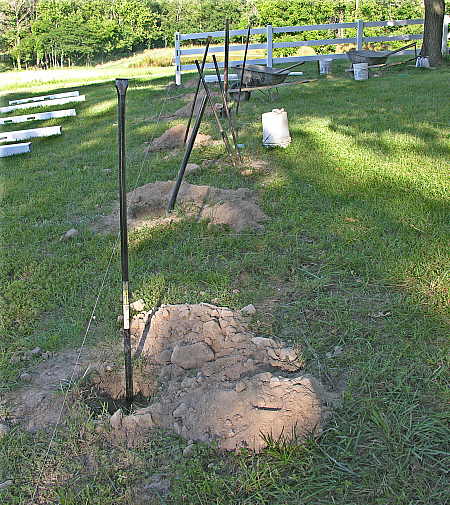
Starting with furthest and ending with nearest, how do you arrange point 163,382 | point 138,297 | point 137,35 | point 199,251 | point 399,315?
point 137,35 → point 199,251 → point 138,297 → point 399,315 → point 163,382

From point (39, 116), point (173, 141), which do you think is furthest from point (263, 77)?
point (39, 116)

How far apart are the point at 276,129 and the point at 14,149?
12.9 feet

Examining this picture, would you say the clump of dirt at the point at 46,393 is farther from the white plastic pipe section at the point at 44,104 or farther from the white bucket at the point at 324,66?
the white bucket at the point at 324,66

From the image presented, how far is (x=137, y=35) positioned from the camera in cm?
2417

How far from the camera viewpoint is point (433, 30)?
13859 millimetres

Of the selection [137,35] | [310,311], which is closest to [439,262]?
[310,311]

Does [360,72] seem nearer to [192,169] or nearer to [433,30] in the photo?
[433,30]

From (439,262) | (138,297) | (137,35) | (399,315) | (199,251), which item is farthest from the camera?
(137,35)

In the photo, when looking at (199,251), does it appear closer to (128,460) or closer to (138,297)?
(138,297)

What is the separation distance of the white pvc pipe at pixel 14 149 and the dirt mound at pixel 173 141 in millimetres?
1970

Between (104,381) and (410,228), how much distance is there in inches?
110

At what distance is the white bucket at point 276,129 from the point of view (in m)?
7.14

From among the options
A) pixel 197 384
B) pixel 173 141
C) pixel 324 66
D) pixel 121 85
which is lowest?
pixel 197 384

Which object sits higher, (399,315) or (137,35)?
(137,35)
